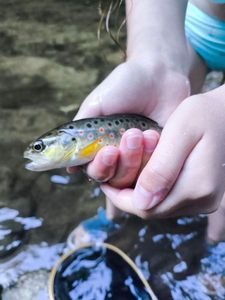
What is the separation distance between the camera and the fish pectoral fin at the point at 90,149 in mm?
923

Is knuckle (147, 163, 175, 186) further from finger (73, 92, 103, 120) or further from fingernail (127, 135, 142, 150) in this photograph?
finger (73, 92, 103, 120)

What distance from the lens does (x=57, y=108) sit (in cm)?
192

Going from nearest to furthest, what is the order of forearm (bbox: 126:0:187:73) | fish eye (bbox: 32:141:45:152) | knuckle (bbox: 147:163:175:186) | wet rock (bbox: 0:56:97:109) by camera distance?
knuckle (bbox: 147:163:175:186) → fish eye (bbox: 32:141:45:152) → forearm (bbox: 126:0:187:73) → wet rock (bbox: 0:56:97:109)

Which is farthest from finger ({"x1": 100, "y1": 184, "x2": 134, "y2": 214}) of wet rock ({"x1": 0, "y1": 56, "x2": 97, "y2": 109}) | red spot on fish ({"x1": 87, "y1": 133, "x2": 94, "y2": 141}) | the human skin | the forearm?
wet rock ({"x1": 0, "y1": 56, "x2": 97, "y2": 109})

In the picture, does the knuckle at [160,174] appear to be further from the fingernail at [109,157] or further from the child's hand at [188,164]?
the fingernail at [109,157]

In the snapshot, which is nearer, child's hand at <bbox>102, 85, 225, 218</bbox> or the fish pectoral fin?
child's hand at <bbox>102, 85, 225, 218</bbox>

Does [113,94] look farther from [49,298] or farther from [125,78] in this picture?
[49,298]

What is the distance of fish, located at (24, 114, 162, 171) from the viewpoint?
2.98 feet

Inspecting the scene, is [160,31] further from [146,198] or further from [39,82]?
[39,82]

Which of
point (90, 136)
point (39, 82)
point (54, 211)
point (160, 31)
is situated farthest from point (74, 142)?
point (39, 82)

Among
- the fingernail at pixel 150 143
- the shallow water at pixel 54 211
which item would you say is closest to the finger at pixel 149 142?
the fingernail at pixel 150 143

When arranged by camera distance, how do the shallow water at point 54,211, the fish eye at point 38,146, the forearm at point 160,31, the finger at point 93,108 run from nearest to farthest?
1. the fish eye at point 38,146
2. the finger at point 93,108
3. the forearm at point 160,31
4. the shallow water at point 54,211

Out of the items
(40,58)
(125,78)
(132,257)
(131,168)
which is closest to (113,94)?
(125,78)

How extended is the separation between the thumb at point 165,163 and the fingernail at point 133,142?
0.13 ft
